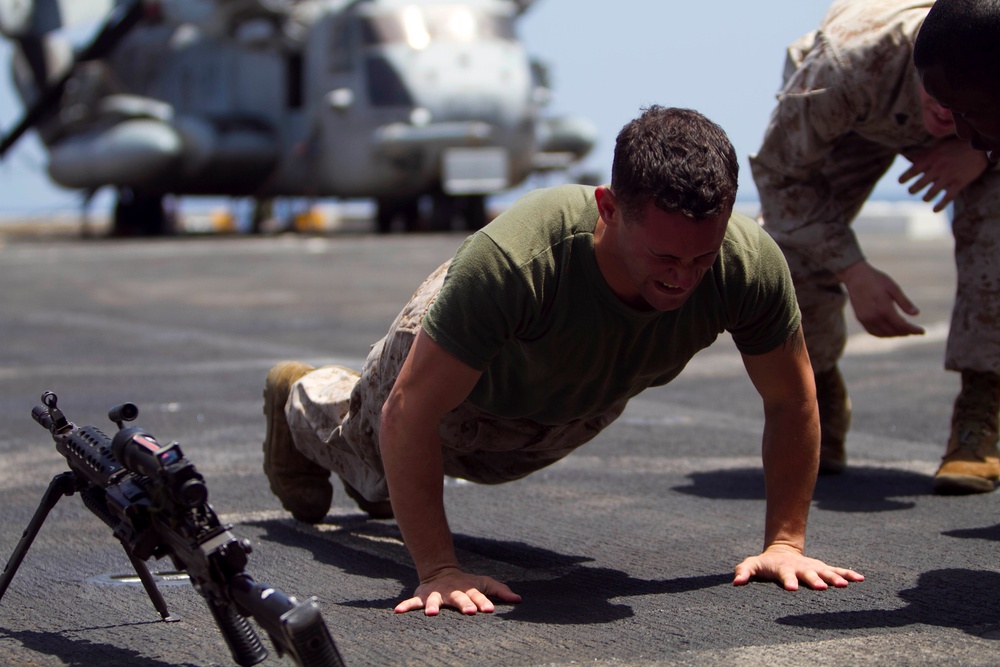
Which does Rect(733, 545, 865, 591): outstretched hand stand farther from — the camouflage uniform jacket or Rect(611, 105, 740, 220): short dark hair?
the camouflage uniform jacket

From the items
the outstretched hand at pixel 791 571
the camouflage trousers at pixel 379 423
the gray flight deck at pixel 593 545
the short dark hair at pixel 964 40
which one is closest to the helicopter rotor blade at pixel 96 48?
the gray flight deck at pixel 593 545

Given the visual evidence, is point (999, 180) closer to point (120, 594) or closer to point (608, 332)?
point (608, 332)

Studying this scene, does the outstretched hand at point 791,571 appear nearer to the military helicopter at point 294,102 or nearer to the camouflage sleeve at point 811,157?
the camouflage sleeve at point 811,157

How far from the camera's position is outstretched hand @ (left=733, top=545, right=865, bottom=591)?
2.71 meters

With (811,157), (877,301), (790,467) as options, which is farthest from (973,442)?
(790,467)

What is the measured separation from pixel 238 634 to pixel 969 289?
2.56 m

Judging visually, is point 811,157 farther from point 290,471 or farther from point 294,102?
point 294,102

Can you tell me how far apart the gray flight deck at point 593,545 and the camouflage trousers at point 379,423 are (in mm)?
186

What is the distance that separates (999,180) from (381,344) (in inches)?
72.0

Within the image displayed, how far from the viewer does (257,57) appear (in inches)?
864

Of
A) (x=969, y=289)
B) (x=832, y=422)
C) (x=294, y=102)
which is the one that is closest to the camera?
(x=969, y=289)

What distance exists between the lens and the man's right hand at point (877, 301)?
139 inches

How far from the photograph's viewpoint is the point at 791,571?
8.96 feet

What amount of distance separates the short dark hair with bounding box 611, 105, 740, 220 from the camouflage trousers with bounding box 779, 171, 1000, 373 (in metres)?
1.59
